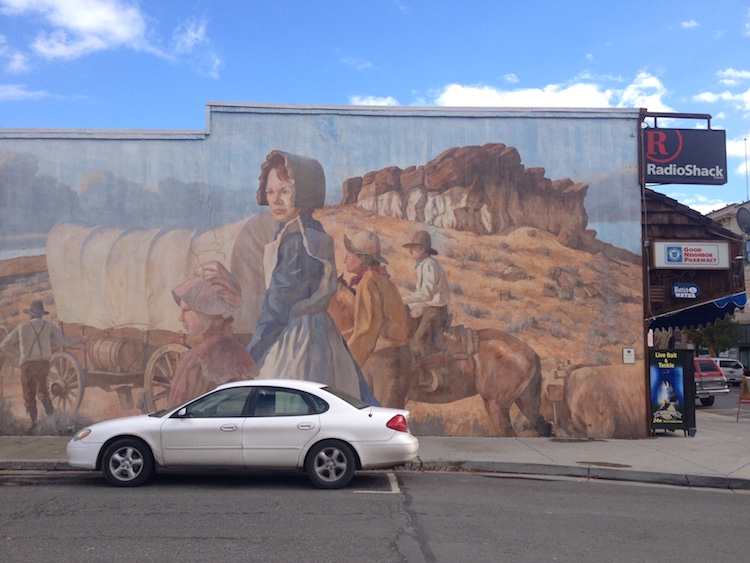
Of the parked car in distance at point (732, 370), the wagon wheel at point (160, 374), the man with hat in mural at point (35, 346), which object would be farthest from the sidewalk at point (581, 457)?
the parked car in distance at point (732, 370)

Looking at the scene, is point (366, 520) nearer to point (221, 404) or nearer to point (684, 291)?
point (221, 404)

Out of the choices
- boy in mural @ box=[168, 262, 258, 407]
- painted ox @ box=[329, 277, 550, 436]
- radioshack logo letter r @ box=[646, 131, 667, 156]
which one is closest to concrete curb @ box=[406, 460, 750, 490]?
painted ox @ box=[329, 277, 550, 436]

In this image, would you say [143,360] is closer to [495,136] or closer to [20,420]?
[20,420]

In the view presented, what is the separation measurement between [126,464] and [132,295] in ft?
16.9

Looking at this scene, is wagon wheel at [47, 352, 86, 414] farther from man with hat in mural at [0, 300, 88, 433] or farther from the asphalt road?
the asphalt road

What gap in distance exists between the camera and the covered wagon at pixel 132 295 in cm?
1309

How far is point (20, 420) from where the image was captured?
1302 cm

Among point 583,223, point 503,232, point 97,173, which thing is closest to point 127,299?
point 97,173

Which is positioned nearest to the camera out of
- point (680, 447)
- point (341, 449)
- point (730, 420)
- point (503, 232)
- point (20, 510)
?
point (20, 510)

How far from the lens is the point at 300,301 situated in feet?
43.1

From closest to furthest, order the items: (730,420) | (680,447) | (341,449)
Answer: (341,449)
(680,447)
(730,420)

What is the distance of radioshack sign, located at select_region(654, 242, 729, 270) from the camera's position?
13.7 meters

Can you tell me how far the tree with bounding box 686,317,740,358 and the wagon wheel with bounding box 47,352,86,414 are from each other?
42559 millimetres

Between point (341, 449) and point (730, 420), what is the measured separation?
14.0 meters
